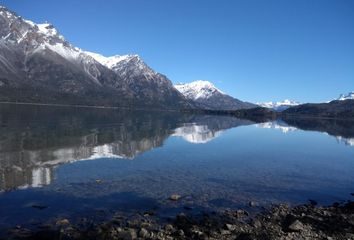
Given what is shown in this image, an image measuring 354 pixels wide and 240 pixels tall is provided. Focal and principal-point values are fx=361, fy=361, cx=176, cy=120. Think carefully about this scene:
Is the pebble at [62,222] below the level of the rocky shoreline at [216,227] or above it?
above

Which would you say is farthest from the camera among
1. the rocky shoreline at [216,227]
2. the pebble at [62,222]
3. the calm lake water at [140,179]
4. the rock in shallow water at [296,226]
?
the calm lake water at [140,179]

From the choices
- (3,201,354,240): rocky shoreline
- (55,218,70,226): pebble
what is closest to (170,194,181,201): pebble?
(3,201,354,240): rocky shoreline

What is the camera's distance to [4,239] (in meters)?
26.7

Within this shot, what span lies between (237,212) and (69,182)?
22.1 metres

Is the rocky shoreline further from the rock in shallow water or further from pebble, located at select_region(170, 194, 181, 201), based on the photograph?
pebble, located at select_region(170, 194, 181, 201)

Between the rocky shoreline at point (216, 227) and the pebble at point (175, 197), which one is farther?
the pebble at point (175, 197)

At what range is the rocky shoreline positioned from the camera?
2878cm

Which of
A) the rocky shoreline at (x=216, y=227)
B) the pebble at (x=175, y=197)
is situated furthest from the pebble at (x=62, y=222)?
the pebble at (x=175, y=197)

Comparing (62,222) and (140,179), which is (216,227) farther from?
(140,179)

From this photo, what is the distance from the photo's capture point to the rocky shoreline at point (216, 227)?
2878 cm

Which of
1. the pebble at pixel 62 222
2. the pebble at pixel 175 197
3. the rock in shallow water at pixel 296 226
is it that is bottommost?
the rock in shallow water at pixel 296 226

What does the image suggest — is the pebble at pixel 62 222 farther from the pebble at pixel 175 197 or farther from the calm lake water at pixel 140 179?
the pebble at pixel 175 197

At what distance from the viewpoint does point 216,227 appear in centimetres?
3206

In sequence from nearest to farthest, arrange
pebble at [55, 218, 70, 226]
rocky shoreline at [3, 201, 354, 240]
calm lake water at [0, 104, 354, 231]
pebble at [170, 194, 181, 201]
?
1. rocky shoreline at [3, 201, 354, 240]
2. pebble at [55, 218, 70, 226]
3. calm lake water at [0, 104, 354, 231]
4. pebble at [170, 194, 181, 201]
